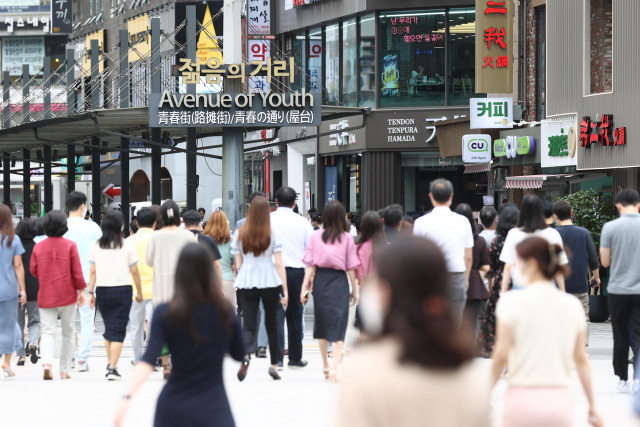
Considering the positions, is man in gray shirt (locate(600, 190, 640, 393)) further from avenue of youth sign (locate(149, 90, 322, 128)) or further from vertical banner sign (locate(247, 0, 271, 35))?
vertical banner sign (locate(247, 0, 271, 35))

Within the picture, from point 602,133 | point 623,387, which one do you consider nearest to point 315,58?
point 602,133

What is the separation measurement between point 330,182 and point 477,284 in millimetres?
27831

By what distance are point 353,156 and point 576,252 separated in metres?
26.6

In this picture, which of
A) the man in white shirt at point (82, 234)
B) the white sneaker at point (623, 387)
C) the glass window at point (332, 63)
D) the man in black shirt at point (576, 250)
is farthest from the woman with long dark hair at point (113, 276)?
the glass window at point (332, 63)

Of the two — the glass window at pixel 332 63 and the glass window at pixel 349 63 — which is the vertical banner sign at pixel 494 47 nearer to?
the glass window at pixel 349 63

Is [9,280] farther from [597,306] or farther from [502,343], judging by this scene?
[597,306]

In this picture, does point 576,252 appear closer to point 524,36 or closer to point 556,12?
point 556,12

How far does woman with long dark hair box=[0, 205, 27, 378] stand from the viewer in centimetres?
1273

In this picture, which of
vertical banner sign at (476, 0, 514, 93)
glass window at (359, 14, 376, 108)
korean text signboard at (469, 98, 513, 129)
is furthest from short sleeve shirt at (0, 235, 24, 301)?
glass window at (359, 14, 376, 108)

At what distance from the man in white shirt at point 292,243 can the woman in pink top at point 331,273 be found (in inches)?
26.2

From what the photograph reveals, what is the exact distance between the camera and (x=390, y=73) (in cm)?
3697

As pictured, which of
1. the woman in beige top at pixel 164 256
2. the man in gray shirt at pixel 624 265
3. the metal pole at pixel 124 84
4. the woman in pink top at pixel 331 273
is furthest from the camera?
the metal pole at pixel 124 84

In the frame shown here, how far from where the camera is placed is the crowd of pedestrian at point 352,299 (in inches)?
135

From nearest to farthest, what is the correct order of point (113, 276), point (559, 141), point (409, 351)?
point (409, 351) → point (113, 276) → point (559, 141)
